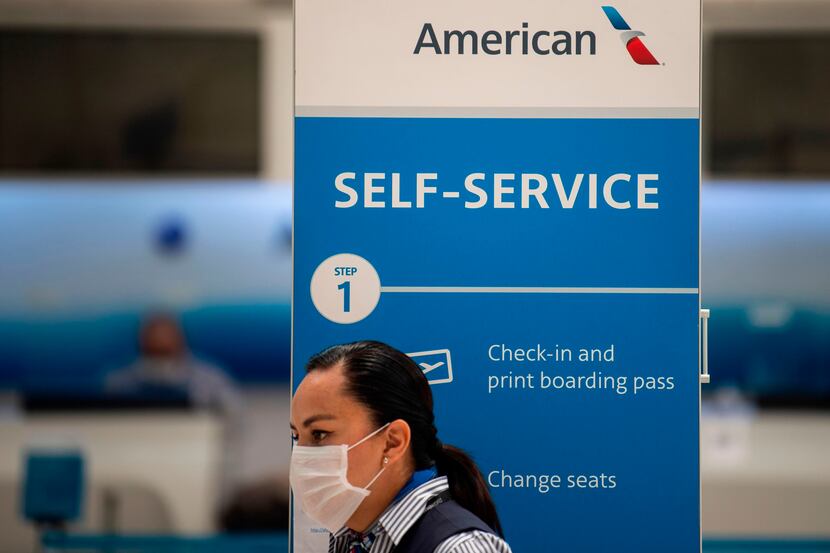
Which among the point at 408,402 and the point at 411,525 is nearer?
the point at 411,525

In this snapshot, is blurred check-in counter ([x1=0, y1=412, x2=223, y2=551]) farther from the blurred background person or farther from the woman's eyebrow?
the woman's eyebrow

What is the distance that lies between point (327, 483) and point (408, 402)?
A: 0.24 meters

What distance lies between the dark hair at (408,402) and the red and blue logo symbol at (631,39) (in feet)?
2.93

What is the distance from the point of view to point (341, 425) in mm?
2178

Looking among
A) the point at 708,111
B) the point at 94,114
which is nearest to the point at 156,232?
the point at 94,114

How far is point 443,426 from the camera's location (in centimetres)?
241

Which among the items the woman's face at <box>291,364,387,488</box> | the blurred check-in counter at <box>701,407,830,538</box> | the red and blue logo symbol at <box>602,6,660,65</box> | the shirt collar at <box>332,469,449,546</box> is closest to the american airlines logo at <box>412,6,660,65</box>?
the red and blue logo symbol at <box>602,6,660,65</box>

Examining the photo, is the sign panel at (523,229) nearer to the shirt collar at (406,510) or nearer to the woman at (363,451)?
the woman at (363,451)

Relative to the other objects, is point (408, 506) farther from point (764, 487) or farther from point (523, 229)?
point (764, 487)

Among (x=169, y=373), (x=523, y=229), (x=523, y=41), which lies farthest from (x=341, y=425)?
(x=169, y=373)

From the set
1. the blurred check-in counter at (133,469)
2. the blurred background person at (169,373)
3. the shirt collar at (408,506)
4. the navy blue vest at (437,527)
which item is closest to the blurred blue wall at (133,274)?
the blurred background person at (169,373)

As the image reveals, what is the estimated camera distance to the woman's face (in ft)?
7.12

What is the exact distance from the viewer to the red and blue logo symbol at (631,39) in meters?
2.43

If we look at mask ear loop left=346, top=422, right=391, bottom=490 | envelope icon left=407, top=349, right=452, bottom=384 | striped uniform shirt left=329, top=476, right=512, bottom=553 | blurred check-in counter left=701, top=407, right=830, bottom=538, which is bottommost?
blurred check-in counter left=701, top=407, right=830, bottom=538
